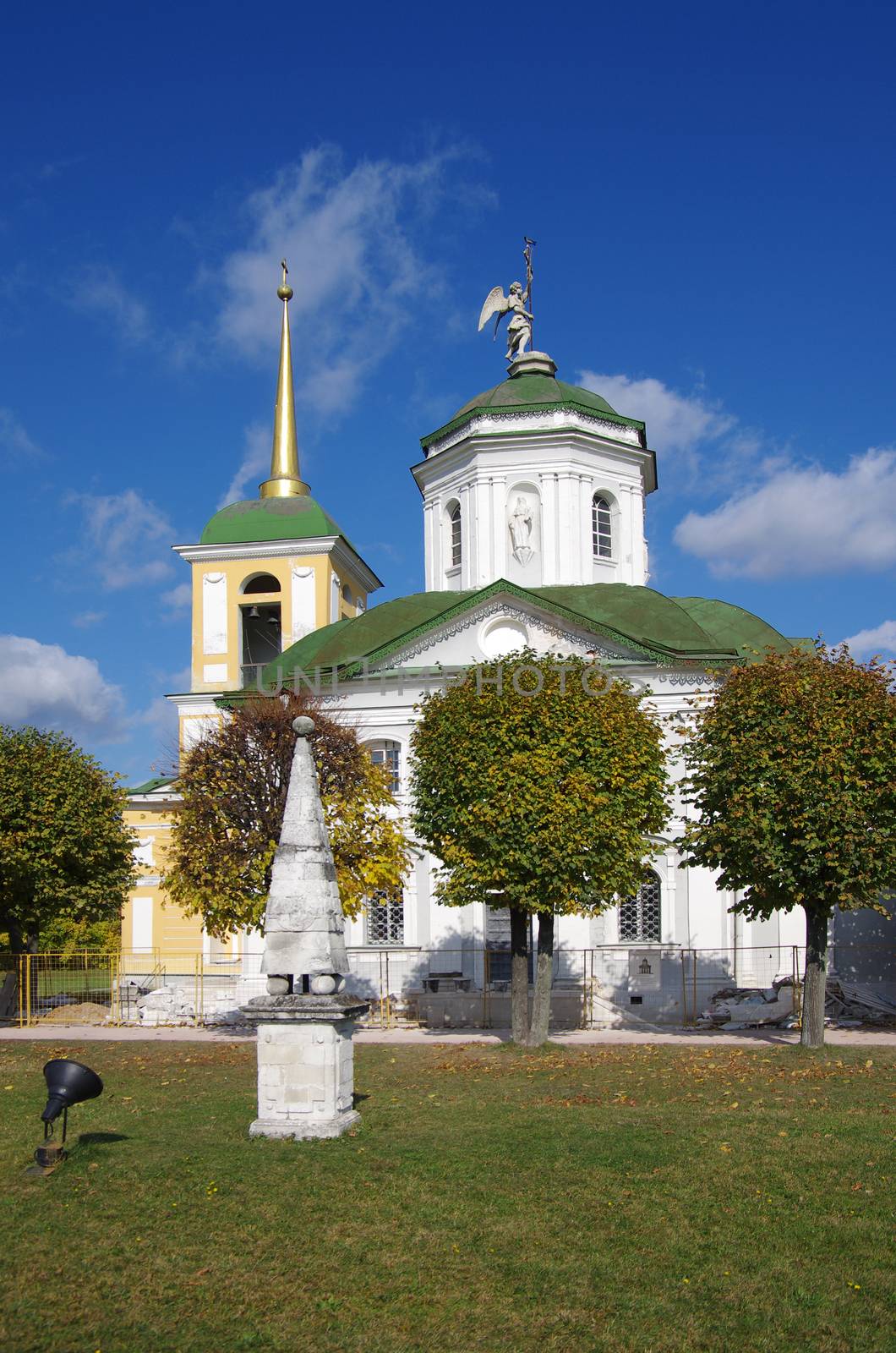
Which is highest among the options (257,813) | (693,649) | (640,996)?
(693,649)

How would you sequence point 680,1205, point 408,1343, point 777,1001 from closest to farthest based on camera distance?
point 408,1343, point 680,1205, point 777,1001

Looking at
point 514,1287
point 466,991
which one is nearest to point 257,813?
point 466,991

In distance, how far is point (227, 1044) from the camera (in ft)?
75.6

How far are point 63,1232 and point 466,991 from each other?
748 inches

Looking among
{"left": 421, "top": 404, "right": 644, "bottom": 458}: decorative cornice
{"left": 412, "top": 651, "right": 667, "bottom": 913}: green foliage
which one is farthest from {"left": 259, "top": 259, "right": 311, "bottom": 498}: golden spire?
{"left": 412, "top": 651, "right": 667, "bottom": 913}: green foliage

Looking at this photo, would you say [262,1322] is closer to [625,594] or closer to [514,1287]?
[514,1287]

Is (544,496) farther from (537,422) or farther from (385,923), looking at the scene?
(385,923)

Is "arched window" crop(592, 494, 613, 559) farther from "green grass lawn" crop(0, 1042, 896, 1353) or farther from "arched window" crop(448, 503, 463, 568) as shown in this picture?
"green grass lawn" crop(0, 1042, 896, 1353)

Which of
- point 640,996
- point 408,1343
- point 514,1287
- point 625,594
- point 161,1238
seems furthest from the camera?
point 625,594

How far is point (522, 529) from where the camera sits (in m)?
37.0

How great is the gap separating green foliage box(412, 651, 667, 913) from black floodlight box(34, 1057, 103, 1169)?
1116cm

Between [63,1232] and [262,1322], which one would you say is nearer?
[262,1322]

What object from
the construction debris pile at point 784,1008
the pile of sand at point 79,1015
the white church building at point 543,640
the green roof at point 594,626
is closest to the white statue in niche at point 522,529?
the white church building at point 543,640

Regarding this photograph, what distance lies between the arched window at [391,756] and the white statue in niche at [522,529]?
24.1 ft
